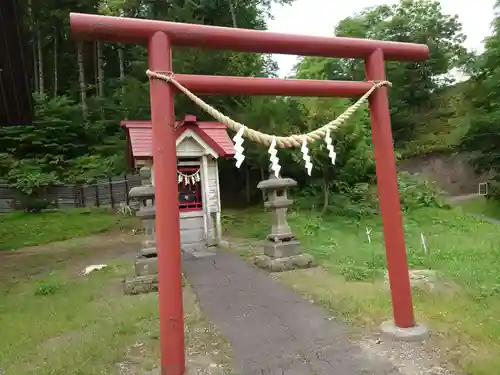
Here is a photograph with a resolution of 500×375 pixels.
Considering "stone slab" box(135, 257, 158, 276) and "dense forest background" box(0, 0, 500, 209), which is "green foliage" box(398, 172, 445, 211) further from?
"stone slab" box(135, 257, 158, 276)

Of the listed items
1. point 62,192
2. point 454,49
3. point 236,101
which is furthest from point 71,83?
point 454,49

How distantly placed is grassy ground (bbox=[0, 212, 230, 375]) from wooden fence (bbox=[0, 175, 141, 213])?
365 inches

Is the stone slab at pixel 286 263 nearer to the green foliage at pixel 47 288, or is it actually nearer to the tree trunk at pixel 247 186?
the green foliage at pixel 47 288

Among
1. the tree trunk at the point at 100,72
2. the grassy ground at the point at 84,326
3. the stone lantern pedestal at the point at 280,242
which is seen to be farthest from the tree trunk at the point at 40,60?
the stone lantern pedestal at the point at 280,242

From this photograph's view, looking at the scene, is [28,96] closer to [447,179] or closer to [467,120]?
[467,120]

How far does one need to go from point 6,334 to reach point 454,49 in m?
29.2

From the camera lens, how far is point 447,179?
21.8 metres

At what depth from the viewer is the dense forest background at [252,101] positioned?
13.7 m

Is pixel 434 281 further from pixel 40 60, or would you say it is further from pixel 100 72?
pixel 40 60

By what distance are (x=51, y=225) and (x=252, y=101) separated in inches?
338

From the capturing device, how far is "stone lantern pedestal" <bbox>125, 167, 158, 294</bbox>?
612cm

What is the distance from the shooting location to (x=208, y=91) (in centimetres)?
342

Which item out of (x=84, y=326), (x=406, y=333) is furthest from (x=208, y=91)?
(x=84, y=326)

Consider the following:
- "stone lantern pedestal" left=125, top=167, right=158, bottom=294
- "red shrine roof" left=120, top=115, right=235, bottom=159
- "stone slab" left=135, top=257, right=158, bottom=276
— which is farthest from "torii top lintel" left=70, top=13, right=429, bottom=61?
"red shrine roof" left=120, top=115, right=235, bottom=159
